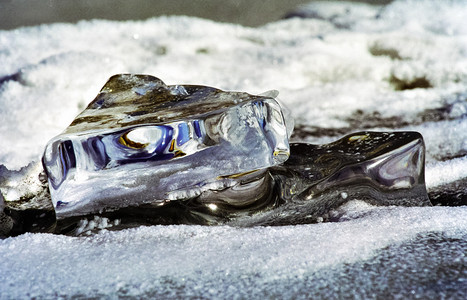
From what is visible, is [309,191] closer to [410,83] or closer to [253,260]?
[253,260]

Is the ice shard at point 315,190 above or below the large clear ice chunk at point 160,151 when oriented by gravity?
below

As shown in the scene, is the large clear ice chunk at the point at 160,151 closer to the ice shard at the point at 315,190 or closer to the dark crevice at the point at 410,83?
the ice shard at the point at 315,190

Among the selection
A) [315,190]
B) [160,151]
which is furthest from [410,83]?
[160,151]

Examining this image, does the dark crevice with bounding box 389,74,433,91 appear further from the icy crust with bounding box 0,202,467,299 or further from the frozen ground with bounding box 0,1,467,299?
the icy crust with bounding box 0,202,467,299

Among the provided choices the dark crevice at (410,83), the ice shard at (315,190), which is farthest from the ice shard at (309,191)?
the dark crevice at (410,83)

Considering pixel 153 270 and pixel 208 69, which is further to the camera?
pixel 208 69

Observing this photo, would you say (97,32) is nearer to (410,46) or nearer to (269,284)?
(410,46)

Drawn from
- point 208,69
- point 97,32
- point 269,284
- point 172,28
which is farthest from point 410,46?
point 269,284

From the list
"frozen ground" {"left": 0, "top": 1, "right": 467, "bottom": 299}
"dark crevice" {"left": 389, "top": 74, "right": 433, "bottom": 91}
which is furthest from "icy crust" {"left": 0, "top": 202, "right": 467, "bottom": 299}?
"dark crevice" {"left": 389, "top": 74, "right": 433, "bottom": 91}
